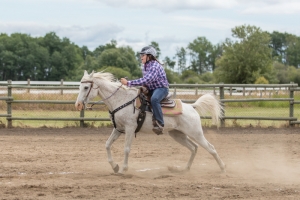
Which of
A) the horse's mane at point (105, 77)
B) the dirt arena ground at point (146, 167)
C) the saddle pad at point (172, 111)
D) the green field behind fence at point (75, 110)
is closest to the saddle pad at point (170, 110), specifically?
the saddle pad at point (172, 111)

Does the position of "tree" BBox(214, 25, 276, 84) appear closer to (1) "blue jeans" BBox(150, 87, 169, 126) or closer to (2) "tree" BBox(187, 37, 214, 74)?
(1) "blue jeans" BBox(150, 87, 169, 126)

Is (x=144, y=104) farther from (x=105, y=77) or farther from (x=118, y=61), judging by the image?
(x=118, y=61)

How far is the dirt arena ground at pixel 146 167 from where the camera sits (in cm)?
788

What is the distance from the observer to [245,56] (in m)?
53.7

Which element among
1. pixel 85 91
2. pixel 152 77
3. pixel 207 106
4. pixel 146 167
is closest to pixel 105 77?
pixel 85 91

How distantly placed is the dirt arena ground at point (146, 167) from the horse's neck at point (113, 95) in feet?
4.08

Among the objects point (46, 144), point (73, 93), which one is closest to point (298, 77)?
point (73, 93)

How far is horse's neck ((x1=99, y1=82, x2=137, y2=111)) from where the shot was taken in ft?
31.7

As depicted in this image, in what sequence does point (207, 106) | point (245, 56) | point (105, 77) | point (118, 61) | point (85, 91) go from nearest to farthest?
1. point (85, 91)
2. point (105, 77)
3. point (207, 106)
4. point (245, 56)
5. point (118, 61)

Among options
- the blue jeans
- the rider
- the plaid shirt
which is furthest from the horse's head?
the blue jeans

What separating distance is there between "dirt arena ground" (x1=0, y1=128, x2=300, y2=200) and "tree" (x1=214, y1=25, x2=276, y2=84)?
37.4 m

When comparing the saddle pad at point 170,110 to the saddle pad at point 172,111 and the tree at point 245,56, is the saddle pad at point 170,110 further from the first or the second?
the tree at point 245,56

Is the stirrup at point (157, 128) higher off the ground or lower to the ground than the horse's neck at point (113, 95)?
lower

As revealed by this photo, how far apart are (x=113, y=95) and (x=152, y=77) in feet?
2.53
